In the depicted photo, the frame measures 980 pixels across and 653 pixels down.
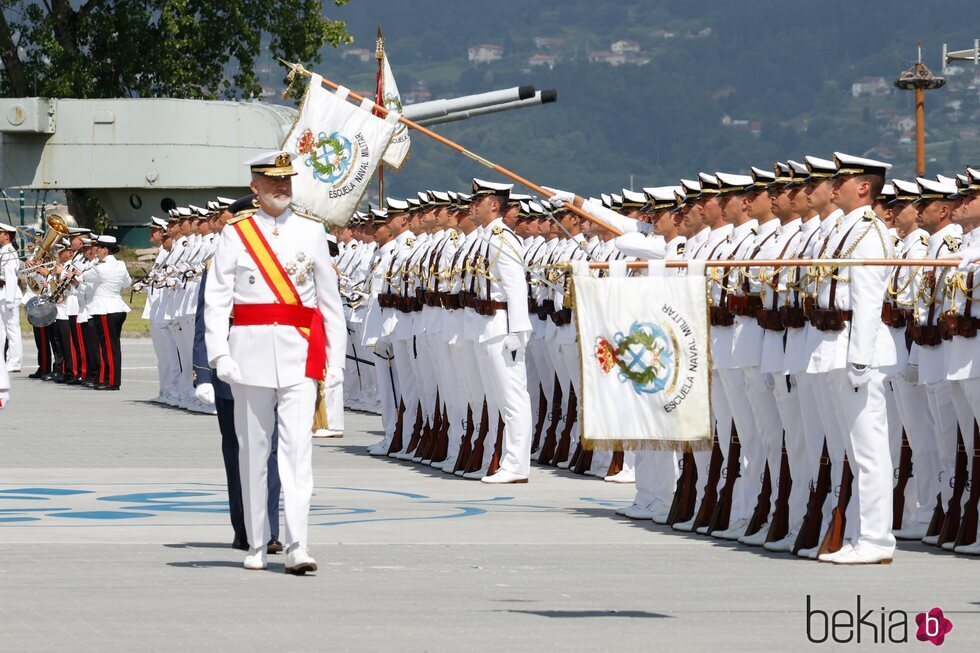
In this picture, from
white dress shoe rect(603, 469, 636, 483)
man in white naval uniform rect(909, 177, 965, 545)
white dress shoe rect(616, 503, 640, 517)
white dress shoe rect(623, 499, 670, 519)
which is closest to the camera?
man in white naval uniform rect(909, 177, 965, 545)

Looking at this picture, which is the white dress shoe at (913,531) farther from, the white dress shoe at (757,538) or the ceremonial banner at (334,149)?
the ceremonial banner at (334,149)

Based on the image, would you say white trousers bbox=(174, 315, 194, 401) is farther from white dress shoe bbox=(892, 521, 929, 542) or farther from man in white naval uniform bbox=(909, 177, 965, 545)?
man in white naval uniform bbox=(909, 177, 965, 545)

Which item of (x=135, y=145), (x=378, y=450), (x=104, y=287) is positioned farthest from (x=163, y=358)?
(x=135, y=145)

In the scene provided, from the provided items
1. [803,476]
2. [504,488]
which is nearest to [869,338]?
[803,476]

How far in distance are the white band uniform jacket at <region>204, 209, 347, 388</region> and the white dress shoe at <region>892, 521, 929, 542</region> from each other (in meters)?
3.65

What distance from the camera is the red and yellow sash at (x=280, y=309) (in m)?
10.6

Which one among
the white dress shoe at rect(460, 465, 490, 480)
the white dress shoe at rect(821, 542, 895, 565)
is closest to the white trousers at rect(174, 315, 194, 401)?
the white dress shoe at rect(460, 465, 490, 480)

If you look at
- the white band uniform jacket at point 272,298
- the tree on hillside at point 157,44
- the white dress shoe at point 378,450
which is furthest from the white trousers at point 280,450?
the tree on hillside at point 157,44

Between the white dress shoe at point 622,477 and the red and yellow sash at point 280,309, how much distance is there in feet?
18.1

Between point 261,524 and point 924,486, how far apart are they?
161 inches

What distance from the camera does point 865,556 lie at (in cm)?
1102

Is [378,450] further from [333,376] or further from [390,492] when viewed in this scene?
[333,376]

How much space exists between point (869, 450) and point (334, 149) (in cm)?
914

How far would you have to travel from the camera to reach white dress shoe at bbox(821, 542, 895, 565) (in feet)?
36.1
